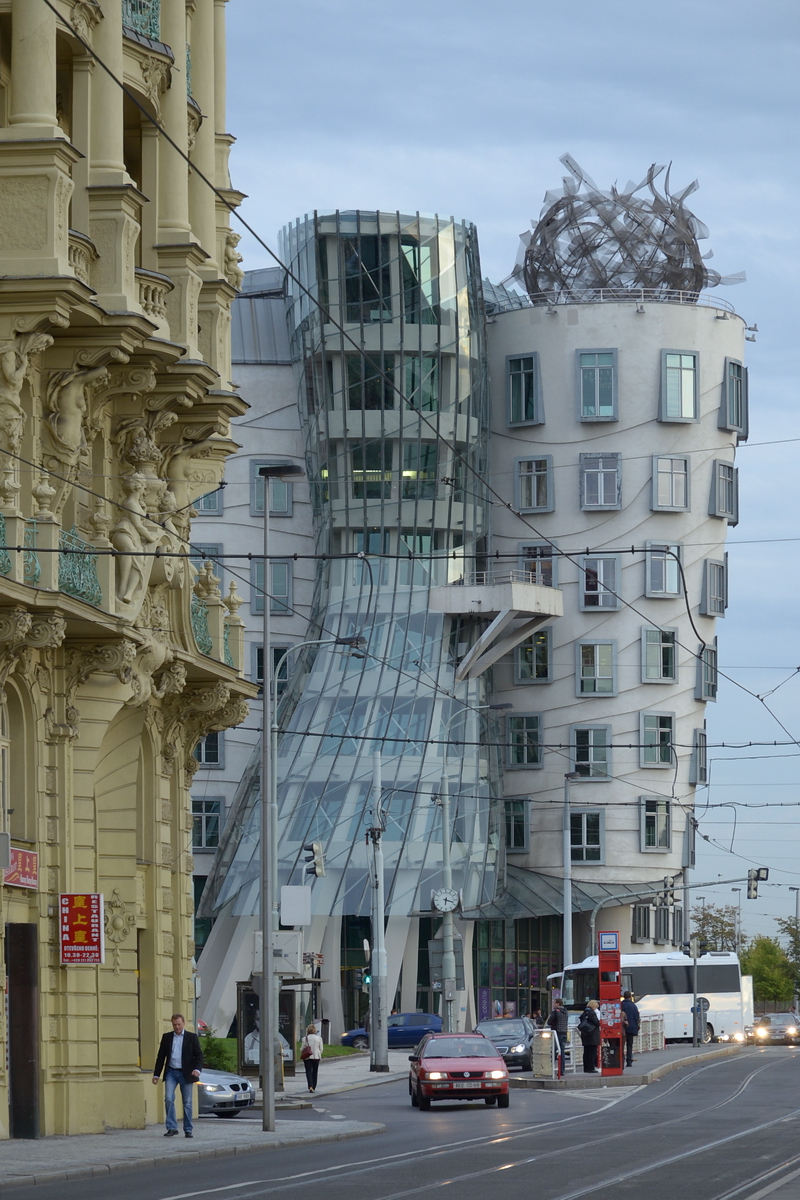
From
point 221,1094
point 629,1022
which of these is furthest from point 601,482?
point 221,1094

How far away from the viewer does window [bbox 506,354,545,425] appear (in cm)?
8250

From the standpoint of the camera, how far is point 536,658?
82062 mm

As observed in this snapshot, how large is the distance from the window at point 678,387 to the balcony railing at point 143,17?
2021 inches

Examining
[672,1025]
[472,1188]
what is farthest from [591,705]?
[472,1188]

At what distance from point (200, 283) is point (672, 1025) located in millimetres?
46336

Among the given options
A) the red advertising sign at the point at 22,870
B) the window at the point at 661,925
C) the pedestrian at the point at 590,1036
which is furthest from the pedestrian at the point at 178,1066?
the window at the point at 661,925

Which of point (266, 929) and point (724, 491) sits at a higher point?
point (724, 491)

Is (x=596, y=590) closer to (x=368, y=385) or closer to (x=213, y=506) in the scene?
(x=368, y=385)

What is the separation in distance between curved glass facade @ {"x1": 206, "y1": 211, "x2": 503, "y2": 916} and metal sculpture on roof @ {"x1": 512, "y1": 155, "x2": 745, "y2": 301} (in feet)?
15.9

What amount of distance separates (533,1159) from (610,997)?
22.0 m

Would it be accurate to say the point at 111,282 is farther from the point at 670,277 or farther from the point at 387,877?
the point at 670,277

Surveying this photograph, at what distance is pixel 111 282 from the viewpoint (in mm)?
28453

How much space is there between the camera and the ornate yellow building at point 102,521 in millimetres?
26969

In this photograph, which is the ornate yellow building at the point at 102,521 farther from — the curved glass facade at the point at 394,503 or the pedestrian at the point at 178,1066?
the curved glass facade at the point at 394,503
